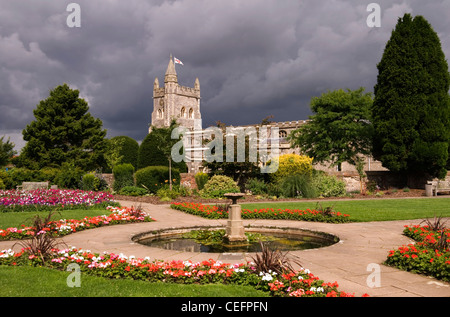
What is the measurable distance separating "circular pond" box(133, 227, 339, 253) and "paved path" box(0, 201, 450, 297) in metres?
0.30

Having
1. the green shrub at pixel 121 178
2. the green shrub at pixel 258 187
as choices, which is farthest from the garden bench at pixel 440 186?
the green shrub at pixel 121 178

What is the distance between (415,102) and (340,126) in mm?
5042

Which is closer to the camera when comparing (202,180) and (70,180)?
(202,180)

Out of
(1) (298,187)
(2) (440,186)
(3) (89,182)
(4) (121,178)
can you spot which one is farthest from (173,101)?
(1) (298,187)

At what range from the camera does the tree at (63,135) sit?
28062 millimetres

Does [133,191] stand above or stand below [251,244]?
above

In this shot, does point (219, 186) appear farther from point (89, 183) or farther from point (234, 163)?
point (89, 183)

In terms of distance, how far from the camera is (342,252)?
6414mm

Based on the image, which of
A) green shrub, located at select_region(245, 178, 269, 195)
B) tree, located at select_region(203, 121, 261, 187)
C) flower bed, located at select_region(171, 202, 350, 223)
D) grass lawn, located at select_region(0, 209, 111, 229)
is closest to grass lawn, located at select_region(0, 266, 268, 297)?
grass lawn, located at select_region(0, 209, 111, 229)

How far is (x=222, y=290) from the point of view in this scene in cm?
433

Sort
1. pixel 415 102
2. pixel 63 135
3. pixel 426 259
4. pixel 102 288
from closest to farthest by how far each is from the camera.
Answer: pixel 102 288
pixel 426 259
pixel 415 102
pixel 63 135

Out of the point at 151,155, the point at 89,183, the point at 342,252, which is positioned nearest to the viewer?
the point at 342,252

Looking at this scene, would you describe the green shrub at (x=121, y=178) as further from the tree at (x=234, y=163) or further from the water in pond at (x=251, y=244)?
the water in pond at (x=251, y=244)
